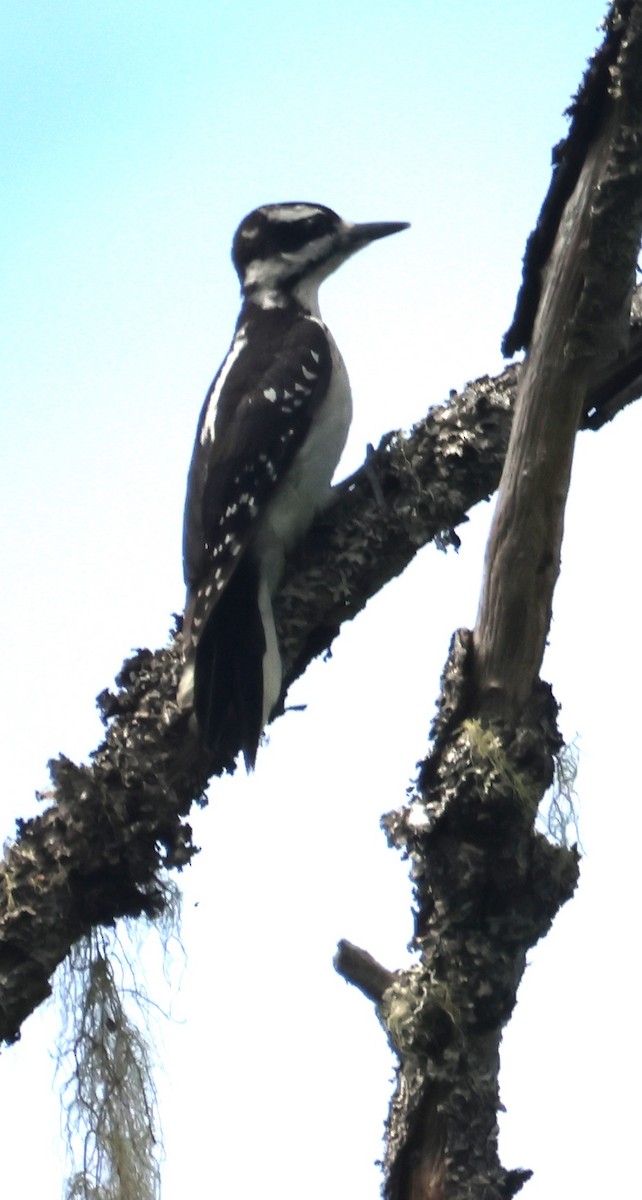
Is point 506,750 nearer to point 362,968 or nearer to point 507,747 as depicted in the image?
point 507,747

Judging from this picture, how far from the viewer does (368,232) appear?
15.1ft

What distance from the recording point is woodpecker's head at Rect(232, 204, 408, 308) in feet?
15.1

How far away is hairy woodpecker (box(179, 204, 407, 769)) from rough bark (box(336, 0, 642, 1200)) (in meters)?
0.83

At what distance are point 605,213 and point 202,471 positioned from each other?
5.54ft

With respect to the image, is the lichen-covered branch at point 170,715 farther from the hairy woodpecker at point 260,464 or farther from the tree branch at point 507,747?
the tree branch at point 507,747

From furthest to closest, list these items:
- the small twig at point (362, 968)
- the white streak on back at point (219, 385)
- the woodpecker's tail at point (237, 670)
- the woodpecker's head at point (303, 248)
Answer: the woodpecker's head at point (303, 248), the white streak on back at point (219, 385), the woodpecker's tail at point (237, 670), the small twig at point (362, 968)

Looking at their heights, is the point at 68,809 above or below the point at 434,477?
below

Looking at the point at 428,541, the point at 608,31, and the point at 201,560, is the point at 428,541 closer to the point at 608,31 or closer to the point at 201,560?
the point at 201,560

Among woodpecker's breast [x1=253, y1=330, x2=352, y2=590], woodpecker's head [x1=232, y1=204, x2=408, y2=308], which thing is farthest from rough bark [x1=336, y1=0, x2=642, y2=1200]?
woodpecker's head [x1=232, y1=204, x2=408, y2=308]

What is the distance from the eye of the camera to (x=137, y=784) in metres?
3.03

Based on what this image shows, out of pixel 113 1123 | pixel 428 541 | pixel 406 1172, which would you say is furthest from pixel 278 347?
pixel 406 1172

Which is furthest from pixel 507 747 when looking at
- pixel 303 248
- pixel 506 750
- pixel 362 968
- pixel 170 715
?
pixel 303 248

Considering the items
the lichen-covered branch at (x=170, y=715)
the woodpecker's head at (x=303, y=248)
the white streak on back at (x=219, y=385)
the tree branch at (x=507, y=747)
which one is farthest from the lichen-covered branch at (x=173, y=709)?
the woodpecker's head at (x=303, y=248)

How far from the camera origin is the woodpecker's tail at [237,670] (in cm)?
315
